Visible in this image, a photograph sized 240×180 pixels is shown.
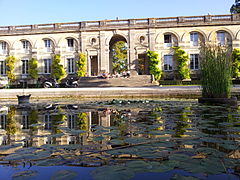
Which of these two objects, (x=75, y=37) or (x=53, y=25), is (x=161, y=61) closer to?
(x=75, y=37)

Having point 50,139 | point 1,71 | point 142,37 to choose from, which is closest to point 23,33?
point 1,71

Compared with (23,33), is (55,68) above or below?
below

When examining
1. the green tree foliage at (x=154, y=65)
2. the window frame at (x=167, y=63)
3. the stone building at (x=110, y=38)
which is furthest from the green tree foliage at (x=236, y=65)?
the green tree foliage at (x=154, y=65)

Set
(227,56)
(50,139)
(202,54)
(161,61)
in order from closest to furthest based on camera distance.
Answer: (50,139), (227,56), (202,54), (161,61)

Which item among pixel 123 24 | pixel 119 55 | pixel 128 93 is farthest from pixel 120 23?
pixel 128 93

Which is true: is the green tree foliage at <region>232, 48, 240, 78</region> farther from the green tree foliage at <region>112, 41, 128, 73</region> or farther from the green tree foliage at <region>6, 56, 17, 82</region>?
the green tree foliage at <region>6, 56, 17, 82</region>

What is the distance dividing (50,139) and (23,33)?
79.3 ft

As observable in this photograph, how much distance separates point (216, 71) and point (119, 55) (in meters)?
26.5

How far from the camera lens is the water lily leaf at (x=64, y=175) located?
108cm

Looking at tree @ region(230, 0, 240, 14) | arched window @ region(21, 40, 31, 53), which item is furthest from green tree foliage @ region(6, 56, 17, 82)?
tree @ region(230, 0, 240, 14)

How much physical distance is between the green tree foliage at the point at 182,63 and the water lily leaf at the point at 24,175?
67.2 feet

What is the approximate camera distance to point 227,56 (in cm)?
480

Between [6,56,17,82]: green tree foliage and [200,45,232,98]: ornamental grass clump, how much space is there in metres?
22.7

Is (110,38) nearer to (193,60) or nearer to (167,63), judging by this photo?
(167,63)
